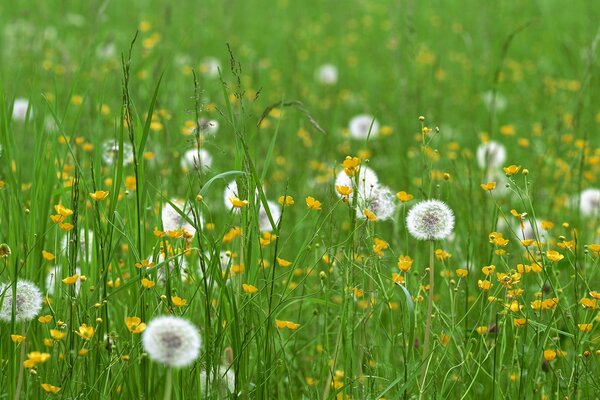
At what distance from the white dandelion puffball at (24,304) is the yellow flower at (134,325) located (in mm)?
229

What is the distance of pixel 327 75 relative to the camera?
5996 millimetres

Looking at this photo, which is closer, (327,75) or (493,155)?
(493,155)

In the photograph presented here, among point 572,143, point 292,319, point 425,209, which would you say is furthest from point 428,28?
point 425,209

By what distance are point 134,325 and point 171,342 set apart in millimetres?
245

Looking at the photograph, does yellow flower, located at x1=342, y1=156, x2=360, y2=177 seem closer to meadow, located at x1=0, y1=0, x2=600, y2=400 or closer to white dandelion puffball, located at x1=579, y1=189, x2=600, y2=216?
meadow, located at x1=0, y1=0, x2=600, y2=400

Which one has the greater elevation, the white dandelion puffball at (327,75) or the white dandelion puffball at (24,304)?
the white dandelion puffball at (327,75)

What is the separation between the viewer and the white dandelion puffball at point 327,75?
19.5 ft

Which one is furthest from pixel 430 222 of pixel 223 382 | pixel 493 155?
pixel 493 155

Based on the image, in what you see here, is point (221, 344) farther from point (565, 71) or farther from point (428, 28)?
point (428, 28)

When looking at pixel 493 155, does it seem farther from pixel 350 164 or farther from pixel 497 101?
pixel 350 164

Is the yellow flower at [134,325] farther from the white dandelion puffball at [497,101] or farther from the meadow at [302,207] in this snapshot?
the white dandelion puffball at [497,101]

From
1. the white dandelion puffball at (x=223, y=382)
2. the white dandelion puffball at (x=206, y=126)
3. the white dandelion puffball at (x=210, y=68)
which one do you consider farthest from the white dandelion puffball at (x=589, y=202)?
the white dandelion puffball at (x=210, y=68)

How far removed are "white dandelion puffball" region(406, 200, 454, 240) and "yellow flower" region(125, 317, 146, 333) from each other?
Answer: 65 cm

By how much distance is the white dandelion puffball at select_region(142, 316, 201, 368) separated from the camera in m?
1.56
